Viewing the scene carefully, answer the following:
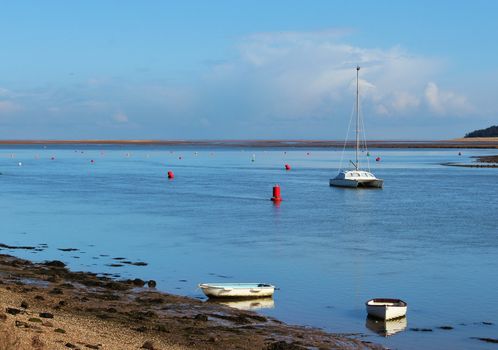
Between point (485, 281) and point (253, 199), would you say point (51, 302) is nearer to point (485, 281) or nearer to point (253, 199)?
point (485, 281)

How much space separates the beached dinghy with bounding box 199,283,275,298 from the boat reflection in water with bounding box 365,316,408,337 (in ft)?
10.3

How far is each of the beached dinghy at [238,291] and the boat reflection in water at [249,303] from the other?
0.42 ft

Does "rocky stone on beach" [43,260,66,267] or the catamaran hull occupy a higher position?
the catamaran hull

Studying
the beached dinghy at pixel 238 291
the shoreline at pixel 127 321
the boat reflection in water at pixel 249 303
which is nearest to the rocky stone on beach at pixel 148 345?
the shoreline at pixel 127 321

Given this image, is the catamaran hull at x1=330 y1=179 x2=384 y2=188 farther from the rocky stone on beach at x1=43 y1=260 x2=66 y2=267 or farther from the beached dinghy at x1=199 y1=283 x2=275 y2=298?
the beached dinghy at x1=199 y1=283 x2=275 y2=298

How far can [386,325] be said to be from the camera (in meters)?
18.2

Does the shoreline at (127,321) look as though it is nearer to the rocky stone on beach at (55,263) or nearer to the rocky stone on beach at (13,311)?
the rocky stone on beach at (13,311)

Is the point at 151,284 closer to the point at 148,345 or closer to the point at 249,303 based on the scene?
the point at 249,303

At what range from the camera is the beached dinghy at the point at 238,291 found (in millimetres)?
20672

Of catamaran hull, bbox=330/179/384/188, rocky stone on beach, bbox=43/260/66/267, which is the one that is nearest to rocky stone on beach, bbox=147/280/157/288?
rocky stone on beach, bbox=43/260/66/267

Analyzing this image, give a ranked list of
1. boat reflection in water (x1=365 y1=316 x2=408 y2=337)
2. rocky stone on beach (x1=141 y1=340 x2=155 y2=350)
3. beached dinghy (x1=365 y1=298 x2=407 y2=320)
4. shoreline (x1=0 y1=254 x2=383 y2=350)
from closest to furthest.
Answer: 1. rocky stone on beach (x1=141 y1=340 x2=155 y2=350)
2. shoreline (x1=0 y1=254 x2=383 y2=350)
3. boat reflection in water (x1=365 y1=316 x2=408 y2=337)
4. beached dinghy (x1=365 y1=298 x2=407 y2=320)

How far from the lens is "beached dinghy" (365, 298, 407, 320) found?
1836 cm

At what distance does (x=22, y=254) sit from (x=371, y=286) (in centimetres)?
1340

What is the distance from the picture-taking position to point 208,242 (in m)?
31.4
